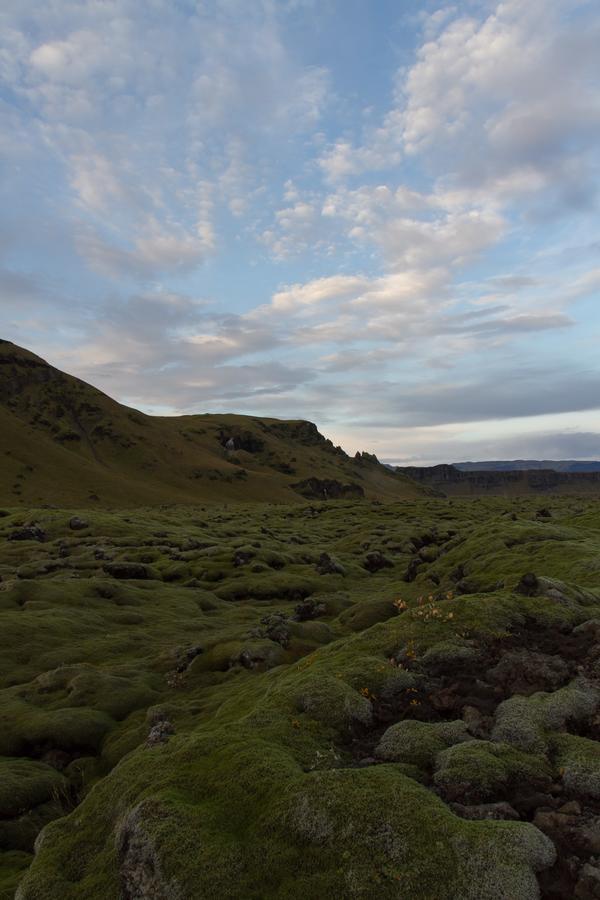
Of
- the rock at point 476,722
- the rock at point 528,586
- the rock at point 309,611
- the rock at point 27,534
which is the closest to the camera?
the rock at point 476,722

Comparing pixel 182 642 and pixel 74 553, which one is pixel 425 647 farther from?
pixel 74 553

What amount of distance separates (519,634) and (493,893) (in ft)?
34.7

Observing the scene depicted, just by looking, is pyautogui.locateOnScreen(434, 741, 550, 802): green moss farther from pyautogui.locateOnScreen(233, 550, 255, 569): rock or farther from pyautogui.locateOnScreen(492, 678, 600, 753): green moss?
pyautogui.locateOnScreen(233, 550, 255, 569): rock

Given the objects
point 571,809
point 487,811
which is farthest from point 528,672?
point 487,811

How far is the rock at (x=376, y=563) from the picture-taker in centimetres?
5333

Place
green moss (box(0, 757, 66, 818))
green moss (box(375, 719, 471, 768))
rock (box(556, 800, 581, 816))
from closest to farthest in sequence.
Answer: rock (box(556, 800, 581, 816)) < green moss (box(375, 719, 471, 768)) < green moss (box(0, 757, 66, 818))

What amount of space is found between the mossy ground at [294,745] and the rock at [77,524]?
3296 centimetres

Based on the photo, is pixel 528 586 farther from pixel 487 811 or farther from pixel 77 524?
pixel 77 524

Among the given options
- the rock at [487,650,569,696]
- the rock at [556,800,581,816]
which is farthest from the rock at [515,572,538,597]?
the rock at [556,800,581,816]

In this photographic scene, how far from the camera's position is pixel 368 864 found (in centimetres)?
802

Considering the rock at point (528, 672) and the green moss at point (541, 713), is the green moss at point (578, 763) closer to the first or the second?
the green moss at point (541, 713)

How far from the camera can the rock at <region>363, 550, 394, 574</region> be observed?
53.3 m

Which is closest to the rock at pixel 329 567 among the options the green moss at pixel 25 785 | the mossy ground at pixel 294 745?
the mossy ground at pixel 294 745

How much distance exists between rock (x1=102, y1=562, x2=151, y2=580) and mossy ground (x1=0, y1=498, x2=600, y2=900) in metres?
8.36
